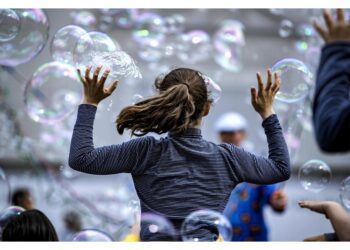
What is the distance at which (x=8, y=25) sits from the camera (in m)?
3.03

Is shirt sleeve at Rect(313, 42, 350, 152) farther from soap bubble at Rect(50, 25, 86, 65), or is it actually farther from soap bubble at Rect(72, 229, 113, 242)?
soap bubble at Rect(50, 25, 86, 65)

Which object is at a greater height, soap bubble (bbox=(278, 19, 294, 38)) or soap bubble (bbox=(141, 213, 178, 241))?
soap bubble (bbox=(278, 19, 294, 38))

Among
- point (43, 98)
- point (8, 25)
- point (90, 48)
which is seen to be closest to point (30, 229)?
point (90, 48)

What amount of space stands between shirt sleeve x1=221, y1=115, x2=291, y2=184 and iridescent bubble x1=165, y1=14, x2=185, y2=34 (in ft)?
14.8

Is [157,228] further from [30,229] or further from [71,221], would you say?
[71,221]

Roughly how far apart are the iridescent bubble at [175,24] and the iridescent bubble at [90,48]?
388 centimetres

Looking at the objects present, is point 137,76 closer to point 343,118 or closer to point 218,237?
point 218,237

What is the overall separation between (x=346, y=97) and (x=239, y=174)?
59 centimetres

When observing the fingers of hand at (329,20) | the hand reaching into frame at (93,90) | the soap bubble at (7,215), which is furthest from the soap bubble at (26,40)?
the fingers of hand at (329,20)

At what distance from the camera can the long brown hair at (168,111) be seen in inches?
74.5

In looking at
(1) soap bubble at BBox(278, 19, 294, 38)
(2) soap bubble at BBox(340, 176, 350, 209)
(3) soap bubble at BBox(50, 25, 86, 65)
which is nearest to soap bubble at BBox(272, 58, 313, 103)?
(2) soap bubble at BBox(340, 176, 350, 209)

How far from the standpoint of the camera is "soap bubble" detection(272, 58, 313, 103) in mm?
2543

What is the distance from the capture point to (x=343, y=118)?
129 cm

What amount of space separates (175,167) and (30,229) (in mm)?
381
